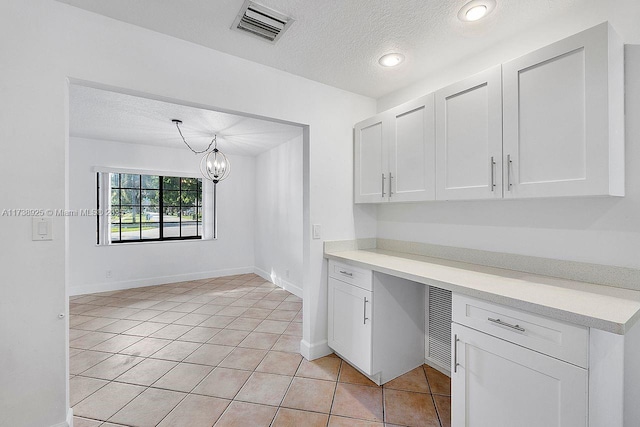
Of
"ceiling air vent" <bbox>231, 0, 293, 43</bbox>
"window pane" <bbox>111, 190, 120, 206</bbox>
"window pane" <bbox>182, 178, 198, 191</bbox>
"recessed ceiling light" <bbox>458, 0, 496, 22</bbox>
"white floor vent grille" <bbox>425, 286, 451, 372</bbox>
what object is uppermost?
"ceiling air vent" <bbox>231, 0, 293, 43</bbox>

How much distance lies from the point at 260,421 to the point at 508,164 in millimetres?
2140

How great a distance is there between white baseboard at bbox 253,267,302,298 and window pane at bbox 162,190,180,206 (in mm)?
2005

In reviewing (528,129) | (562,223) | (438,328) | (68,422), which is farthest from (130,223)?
(562,223)

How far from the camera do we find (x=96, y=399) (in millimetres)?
1958

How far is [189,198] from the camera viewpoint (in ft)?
18.0

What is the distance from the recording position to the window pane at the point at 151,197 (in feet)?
16.6

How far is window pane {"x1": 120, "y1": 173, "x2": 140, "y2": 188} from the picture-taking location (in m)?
4.84

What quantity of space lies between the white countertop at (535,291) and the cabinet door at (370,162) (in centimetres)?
69

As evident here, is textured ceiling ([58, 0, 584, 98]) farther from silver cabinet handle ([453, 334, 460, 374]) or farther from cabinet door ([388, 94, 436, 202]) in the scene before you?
silver cabinet handle ([453, 334, 460, 374])

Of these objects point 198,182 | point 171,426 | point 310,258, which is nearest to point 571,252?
point 310,258

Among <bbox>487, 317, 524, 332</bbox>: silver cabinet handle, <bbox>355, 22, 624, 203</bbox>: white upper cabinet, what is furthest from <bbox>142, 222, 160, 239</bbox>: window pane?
<bbox>487, 317, 524, 332</bbox>: silver cabinet handle

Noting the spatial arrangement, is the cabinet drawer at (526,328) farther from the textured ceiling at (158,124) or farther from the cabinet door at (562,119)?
the textured ceiling at (158,124)

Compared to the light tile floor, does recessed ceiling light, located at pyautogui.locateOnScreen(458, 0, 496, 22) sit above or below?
above

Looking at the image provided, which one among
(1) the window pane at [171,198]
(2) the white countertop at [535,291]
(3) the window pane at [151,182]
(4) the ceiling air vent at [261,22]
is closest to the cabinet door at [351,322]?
(2) the white countertop at [535,291]
